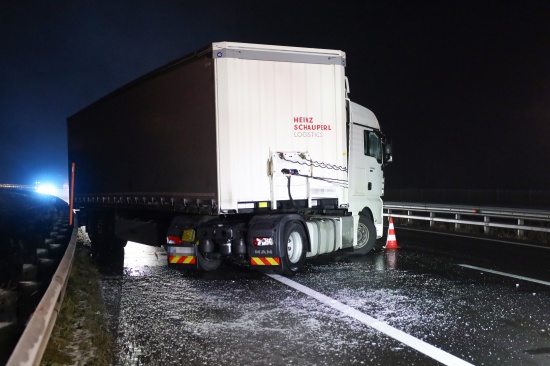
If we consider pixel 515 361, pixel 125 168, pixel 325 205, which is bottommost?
pixel 515 361

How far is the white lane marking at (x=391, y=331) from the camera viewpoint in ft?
16.0

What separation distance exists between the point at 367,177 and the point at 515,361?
284 inches

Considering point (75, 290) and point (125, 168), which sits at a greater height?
point (125, 168)

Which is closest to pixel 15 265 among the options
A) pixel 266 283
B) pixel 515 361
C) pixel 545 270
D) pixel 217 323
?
pixel 266 283

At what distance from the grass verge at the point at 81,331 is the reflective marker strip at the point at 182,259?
1324 millimetres

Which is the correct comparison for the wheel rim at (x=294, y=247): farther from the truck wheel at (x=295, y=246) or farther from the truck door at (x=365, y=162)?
the truck door at (x=365, y=162)

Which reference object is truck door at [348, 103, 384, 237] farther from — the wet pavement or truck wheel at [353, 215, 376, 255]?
the wet pavement

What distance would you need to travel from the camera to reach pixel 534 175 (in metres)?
60.8

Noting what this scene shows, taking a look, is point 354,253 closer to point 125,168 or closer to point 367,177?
point 367,177

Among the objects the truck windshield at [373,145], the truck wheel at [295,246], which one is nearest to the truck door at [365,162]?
the truck windshield at [373,145]

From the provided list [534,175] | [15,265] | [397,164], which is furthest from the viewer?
[397,164]

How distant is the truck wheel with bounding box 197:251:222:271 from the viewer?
946cm

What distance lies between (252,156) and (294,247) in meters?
1.85

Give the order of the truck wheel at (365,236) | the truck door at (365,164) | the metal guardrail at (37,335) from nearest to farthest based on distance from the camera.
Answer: the metal guardrail at (37,335) < the truck door at (365,164) < the truck wheel at (365,236)
